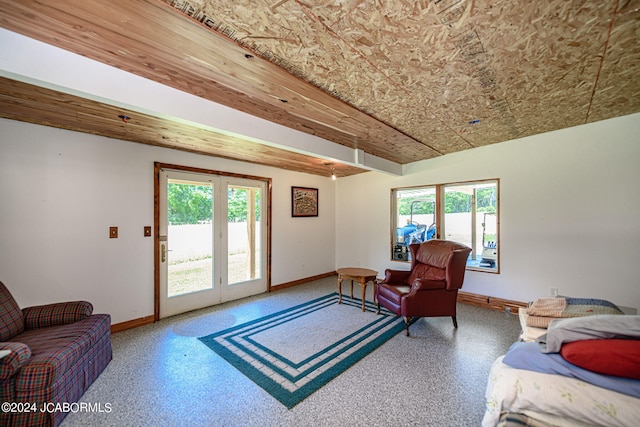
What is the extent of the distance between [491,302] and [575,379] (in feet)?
10.2

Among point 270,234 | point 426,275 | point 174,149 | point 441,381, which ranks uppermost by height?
point 174,149

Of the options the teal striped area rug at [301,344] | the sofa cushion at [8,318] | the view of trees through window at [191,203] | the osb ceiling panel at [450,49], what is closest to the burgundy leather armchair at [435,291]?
the teal striped area rug at [301,344]

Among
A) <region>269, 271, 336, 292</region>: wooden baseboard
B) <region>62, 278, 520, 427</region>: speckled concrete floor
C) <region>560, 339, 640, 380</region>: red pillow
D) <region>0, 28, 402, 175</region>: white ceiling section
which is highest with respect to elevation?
<region>0, 28, 402, 175</region>: white ceiling section

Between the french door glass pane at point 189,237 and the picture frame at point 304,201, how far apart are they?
1764mm

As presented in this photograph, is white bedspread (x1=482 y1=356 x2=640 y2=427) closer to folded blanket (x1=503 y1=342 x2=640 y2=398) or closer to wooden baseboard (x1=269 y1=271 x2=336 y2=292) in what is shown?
folded blanket (x1=503 y1=342 x2=640 y2=398)

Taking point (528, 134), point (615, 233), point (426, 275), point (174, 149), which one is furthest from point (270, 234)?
point (615, 233)

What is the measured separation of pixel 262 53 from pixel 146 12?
0.63 meters

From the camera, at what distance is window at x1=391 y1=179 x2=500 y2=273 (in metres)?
3.92

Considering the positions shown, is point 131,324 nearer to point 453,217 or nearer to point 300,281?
point 300,281

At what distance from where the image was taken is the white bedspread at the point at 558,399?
0.99 m

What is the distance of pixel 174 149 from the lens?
11.7 ft

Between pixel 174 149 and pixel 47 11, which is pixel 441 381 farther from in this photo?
pixel 174 149

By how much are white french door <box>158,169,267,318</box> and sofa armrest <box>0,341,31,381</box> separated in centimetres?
192

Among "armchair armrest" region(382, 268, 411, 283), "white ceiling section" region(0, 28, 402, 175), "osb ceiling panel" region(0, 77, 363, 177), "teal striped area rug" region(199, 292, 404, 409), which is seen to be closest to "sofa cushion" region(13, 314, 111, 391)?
"teal striped area rug" region(199, 292, 404, 409)
